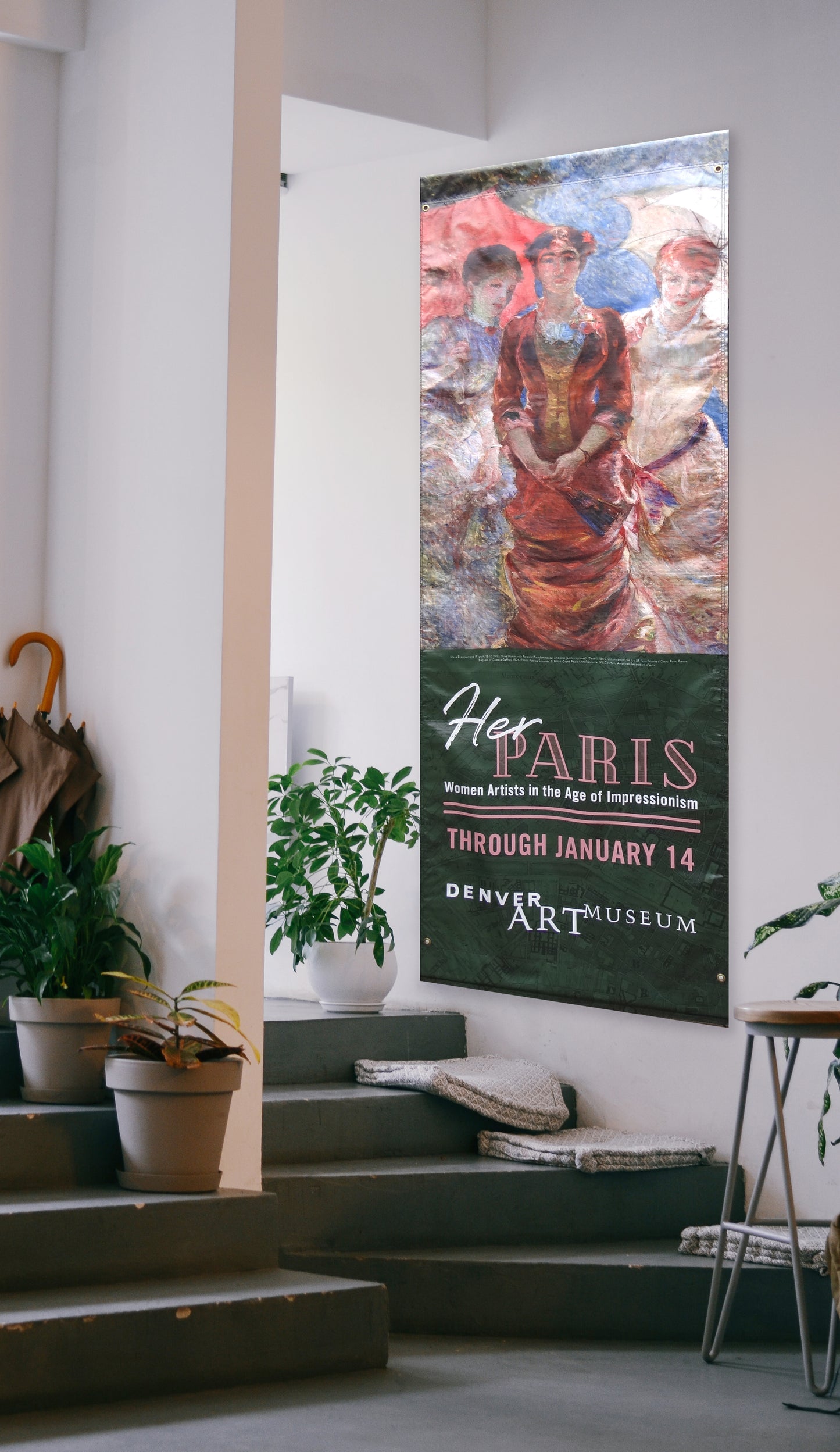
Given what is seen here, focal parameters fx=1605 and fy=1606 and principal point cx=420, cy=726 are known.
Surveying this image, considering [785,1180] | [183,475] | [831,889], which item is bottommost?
[785,1180]

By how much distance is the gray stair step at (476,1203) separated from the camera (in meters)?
3.90

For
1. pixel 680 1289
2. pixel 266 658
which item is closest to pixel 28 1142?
pixel 266 658

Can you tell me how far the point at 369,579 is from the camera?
5.24 m

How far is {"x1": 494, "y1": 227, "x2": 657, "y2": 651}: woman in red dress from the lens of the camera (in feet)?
15.2

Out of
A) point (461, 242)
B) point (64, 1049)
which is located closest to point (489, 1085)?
point (64, 1049)

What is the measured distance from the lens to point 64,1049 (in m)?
3.79

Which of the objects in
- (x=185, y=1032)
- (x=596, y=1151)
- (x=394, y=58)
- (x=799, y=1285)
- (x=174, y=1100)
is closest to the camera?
(x=799, y=1285)

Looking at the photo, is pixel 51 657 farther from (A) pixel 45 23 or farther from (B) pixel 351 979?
(A) pixel 45 23

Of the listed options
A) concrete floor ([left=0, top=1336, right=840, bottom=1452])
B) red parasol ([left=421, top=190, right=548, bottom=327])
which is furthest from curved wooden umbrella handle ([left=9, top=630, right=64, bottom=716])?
concrete floor ([left=0, top=1336, right=840, bottom=1452])

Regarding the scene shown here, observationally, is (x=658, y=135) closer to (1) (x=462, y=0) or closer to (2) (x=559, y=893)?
(1) (x=462, y=0)

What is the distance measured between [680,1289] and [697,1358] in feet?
0.63

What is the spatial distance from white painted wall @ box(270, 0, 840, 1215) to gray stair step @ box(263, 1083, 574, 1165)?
501mm

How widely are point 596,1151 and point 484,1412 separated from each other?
41.3 inches

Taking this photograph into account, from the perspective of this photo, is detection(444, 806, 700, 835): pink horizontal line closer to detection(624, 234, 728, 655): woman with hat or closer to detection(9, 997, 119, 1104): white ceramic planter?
detection(624, 234, 728, 655): woman with hat
